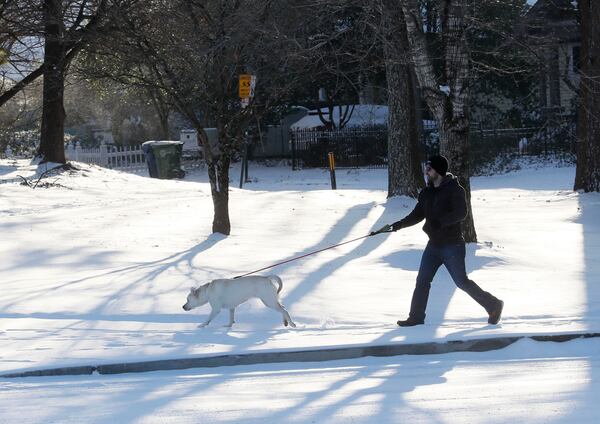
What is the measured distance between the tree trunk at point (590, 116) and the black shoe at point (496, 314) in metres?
12.2

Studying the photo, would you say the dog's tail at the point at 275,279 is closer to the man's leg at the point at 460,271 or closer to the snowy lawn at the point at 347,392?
the snowy lawn at the point at 347,392

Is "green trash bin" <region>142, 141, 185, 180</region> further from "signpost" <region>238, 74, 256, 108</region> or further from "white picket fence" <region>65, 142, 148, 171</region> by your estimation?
"signpost" <region>238, 74, 256, 108</region>

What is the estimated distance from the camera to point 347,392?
6.48 metres

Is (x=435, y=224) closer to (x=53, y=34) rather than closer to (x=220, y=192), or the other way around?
(x=220, y=192)

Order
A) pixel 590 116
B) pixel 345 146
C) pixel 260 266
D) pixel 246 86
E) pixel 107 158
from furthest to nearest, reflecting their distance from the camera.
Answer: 1. pixel 345 146
2. pixel 107 158
3. pixel 590 116
4. pixel 246 86
5. pixel 260 266

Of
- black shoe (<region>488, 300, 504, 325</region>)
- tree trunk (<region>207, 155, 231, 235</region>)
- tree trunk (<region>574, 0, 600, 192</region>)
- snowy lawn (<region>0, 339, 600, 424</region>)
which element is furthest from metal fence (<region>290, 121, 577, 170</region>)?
snowy lawn (<region>0, 339, 600, 424</region>)

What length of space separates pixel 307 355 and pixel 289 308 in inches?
75.6

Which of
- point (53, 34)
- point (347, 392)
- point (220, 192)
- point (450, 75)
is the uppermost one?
point (53, 34)

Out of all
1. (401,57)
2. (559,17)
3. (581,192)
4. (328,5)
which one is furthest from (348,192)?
(559,17)

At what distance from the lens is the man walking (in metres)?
8.09

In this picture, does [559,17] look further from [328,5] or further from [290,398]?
[290,398]

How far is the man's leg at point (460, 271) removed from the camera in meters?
8.18

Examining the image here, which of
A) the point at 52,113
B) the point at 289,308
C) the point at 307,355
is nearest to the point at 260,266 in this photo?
the point at 289,308

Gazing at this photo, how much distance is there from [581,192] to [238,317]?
13.4 metres
